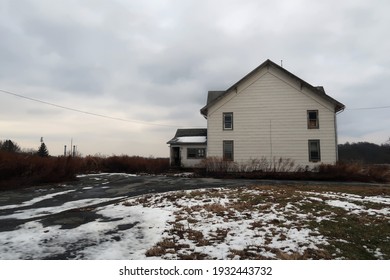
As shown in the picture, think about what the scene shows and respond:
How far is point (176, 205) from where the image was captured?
975 centimetres

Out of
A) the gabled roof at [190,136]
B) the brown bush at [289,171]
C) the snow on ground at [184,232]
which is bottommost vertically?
the snow on ground at [184,232]

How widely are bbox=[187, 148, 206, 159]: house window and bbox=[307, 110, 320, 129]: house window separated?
38.8ft

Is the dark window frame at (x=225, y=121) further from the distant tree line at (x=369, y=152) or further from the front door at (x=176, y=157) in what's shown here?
the distant tree line at (x=369, y=152)

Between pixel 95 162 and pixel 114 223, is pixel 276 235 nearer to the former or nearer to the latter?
pixel 114 223

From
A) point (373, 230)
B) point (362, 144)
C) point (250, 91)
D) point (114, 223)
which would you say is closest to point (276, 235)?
point (373, 230)

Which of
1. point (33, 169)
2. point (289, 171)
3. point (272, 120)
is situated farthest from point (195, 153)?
point (33, 169)

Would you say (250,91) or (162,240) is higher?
(250,91)

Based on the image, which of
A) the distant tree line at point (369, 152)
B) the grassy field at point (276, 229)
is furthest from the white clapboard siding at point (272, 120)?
the distant tree line at point (369, 152)

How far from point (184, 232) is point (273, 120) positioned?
2032cm

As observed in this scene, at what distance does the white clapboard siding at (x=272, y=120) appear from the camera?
25.0 meters

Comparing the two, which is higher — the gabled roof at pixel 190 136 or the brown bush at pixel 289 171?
the gabled roof at pixel 190 136

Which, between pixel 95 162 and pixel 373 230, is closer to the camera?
pixel 373 230

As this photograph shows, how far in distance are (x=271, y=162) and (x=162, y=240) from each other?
20021mm
